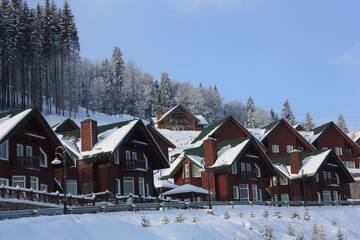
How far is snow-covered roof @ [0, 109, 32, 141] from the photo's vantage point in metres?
41.2

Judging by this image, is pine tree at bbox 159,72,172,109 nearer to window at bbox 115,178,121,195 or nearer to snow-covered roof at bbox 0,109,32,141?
window at bbox 115,178,121,195

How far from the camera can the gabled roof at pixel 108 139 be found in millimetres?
49969

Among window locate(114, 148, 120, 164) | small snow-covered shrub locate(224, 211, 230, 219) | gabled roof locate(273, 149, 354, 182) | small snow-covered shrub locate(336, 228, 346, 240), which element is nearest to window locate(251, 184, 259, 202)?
gabled roof locate(273, 149, 354, 182)

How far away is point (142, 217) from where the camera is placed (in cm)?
3275

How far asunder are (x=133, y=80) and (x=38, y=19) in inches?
2957

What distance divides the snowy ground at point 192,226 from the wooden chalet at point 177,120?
244 ft

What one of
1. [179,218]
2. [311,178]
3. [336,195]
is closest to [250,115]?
[336,195]

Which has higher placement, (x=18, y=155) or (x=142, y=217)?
(x=18, y=155)

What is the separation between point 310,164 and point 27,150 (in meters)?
33.0

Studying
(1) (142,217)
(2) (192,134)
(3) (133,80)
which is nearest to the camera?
(1) (142,217)

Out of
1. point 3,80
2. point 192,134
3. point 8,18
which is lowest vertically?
point 192,134

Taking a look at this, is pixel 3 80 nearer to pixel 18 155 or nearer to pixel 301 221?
pixel 18 155

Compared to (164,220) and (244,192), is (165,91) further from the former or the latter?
(164,220)

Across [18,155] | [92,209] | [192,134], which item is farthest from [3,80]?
[92,209]
